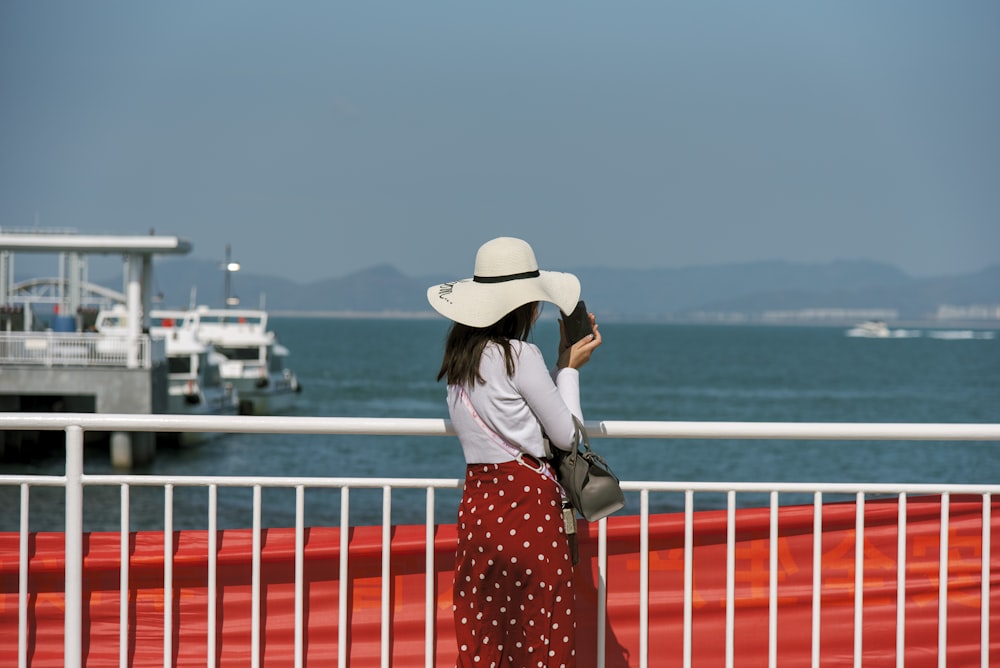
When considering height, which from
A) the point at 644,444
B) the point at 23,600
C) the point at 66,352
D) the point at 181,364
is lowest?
the point at 644,444

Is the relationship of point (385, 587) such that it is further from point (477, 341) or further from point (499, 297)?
point (499, 297)

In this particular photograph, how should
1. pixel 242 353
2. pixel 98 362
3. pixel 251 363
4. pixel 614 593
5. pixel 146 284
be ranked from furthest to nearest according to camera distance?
pixel 242 353 → pixel 251 363 → pixel 146 284 → pixel 98 362 → pixel 614 593

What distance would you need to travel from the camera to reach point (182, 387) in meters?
36.3

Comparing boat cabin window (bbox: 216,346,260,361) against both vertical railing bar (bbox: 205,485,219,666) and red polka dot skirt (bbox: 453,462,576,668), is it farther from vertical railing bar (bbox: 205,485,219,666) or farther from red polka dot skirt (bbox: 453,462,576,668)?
red polka dot skirt (bbox: 453,462,576,668)

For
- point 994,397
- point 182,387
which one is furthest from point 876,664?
point 994,397

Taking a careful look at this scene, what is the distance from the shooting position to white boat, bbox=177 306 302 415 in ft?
161

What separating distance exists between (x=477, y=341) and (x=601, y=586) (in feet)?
3.25

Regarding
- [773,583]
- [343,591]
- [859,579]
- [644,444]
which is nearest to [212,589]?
[343,591]

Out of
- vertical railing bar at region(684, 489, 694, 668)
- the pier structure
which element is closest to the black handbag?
vertical railing bar at region(684, 489, 694, 668)

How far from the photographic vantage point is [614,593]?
12.9 ft

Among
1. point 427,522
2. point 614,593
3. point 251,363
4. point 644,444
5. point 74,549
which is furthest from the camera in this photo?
point 251,363

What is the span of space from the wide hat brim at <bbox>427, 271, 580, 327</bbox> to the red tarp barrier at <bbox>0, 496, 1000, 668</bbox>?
941mm

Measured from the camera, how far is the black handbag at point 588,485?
10.8ft

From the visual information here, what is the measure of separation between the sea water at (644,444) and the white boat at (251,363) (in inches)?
98.7
